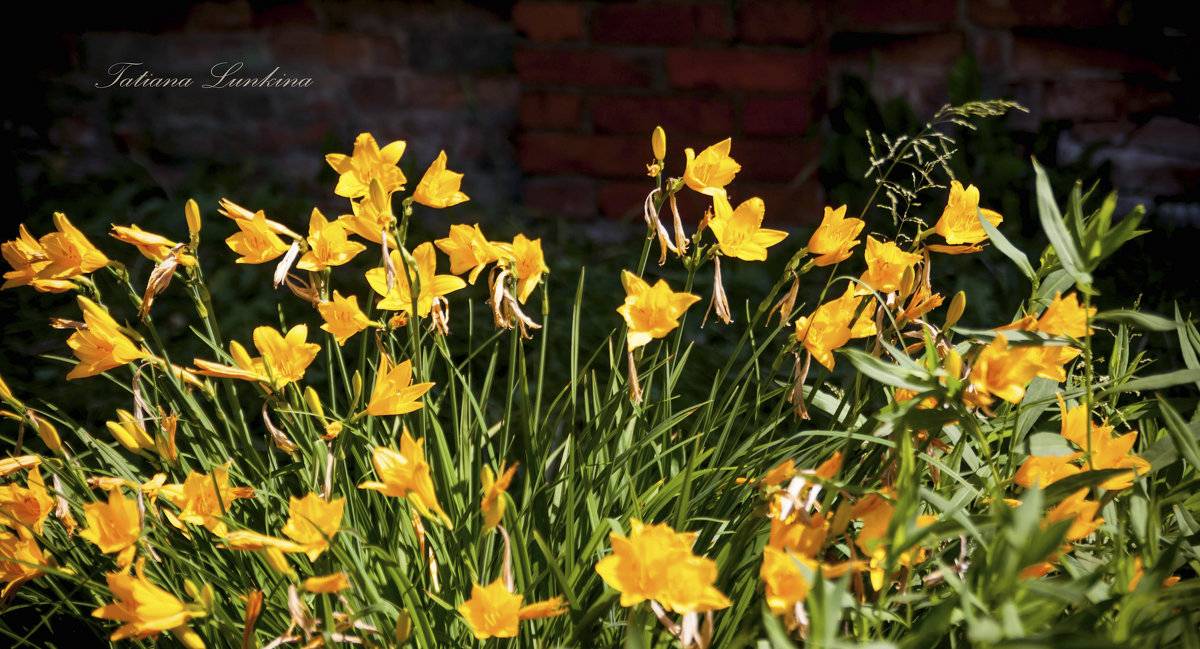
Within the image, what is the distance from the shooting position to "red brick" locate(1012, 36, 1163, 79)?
199cm

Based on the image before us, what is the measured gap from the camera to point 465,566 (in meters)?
0.75

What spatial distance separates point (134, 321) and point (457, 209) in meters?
0.75

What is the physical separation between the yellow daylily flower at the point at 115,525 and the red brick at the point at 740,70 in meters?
1.52

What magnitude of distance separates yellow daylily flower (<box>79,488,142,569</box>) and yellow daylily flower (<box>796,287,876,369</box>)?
50 centimetres

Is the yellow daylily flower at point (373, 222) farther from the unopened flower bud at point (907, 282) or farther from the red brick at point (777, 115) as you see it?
the red brick at point (777, 115)

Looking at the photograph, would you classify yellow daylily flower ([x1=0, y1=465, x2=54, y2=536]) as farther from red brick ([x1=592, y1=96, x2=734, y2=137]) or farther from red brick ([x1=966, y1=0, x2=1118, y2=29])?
red brick ([x1=966, y1=0, x2=1118, y2=29])

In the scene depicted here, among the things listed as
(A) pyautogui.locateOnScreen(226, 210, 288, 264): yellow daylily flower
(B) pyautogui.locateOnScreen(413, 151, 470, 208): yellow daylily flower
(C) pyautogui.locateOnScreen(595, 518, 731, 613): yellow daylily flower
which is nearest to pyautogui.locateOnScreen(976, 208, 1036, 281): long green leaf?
(C) pyautogui.locateOnScreen(595, 518, 731, 613): yellow daylily flower

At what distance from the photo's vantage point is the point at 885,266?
2.43ft

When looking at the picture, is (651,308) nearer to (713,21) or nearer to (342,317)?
(342,317)

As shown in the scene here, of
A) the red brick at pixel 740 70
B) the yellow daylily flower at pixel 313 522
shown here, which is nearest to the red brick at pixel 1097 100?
the red brick at pixel 740 70

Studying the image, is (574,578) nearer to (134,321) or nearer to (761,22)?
(134,321)

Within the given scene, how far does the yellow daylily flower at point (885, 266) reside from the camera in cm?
73

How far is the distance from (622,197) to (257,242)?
1341 mm

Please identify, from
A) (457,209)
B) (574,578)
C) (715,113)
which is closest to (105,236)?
(457,209)
